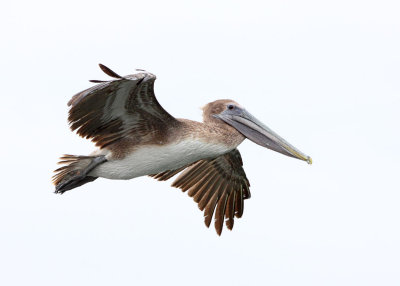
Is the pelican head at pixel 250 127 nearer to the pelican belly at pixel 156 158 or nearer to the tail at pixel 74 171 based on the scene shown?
the pelican belly at pixel 156 158

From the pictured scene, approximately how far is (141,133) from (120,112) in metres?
0.45

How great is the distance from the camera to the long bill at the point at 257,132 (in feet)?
40.7

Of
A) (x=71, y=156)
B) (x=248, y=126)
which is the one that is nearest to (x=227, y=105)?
(x=248, y=126)

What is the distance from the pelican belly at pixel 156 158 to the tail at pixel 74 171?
10 cm

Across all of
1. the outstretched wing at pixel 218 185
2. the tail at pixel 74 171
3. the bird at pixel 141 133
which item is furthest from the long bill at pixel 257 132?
the tail at pixel 74 171

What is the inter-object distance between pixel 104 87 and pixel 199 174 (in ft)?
12.1

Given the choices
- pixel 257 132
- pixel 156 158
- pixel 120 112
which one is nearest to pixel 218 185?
pixel 257 132

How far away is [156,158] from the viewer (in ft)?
38.1

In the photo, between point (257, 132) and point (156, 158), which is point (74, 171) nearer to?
point (156, 158)

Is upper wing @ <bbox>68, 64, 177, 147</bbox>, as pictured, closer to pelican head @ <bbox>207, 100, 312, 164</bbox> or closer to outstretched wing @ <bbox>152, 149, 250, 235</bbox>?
pelican head @ <bbox>207, 100, 312, 164</bbox>

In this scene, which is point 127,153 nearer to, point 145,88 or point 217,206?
point 145,88

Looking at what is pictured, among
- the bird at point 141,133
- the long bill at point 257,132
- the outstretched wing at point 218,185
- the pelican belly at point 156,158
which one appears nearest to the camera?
the bird at point 141,133

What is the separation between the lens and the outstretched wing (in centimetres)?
1369

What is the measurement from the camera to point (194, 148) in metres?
11.6
